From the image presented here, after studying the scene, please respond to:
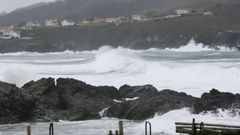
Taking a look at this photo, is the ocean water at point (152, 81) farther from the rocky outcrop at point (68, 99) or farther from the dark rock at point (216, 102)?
the rocky outcrop at point (68, 99)

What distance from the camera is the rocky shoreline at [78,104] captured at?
103 ft

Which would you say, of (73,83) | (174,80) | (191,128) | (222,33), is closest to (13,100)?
(73,83)

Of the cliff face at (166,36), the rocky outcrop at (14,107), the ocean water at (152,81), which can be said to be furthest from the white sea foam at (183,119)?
the cliff face at (166,36)

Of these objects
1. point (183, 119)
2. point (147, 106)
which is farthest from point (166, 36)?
point (183, 119)

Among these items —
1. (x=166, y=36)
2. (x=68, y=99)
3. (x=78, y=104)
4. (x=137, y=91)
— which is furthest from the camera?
(x=166, y=36)

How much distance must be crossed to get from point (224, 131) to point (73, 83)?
1870cm

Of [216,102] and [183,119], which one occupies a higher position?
[216,102]

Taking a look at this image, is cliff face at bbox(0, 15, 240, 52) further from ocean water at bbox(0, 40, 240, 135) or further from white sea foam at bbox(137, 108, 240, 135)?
white sea foam at bbox(137, 108, 240, 135)

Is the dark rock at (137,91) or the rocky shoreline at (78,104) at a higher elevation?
the dark rock at (137,91)

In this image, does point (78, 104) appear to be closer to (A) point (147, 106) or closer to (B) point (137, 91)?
(A) point (147, 106)

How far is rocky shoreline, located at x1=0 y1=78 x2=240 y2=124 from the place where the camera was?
31391 mm

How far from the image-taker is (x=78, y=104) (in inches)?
1350

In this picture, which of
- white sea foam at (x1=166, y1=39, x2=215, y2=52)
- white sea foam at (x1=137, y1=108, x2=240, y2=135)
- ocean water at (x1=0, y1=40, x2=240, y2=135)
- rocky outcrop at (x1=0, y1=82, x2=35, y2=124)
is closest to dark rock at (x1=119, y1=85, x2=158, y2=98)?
ocean water at (x1=0, y1=40, x2=240, y2=135)

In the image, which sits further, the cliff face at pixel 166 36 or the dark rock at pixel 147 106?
the cliff face at pixel 166 36
